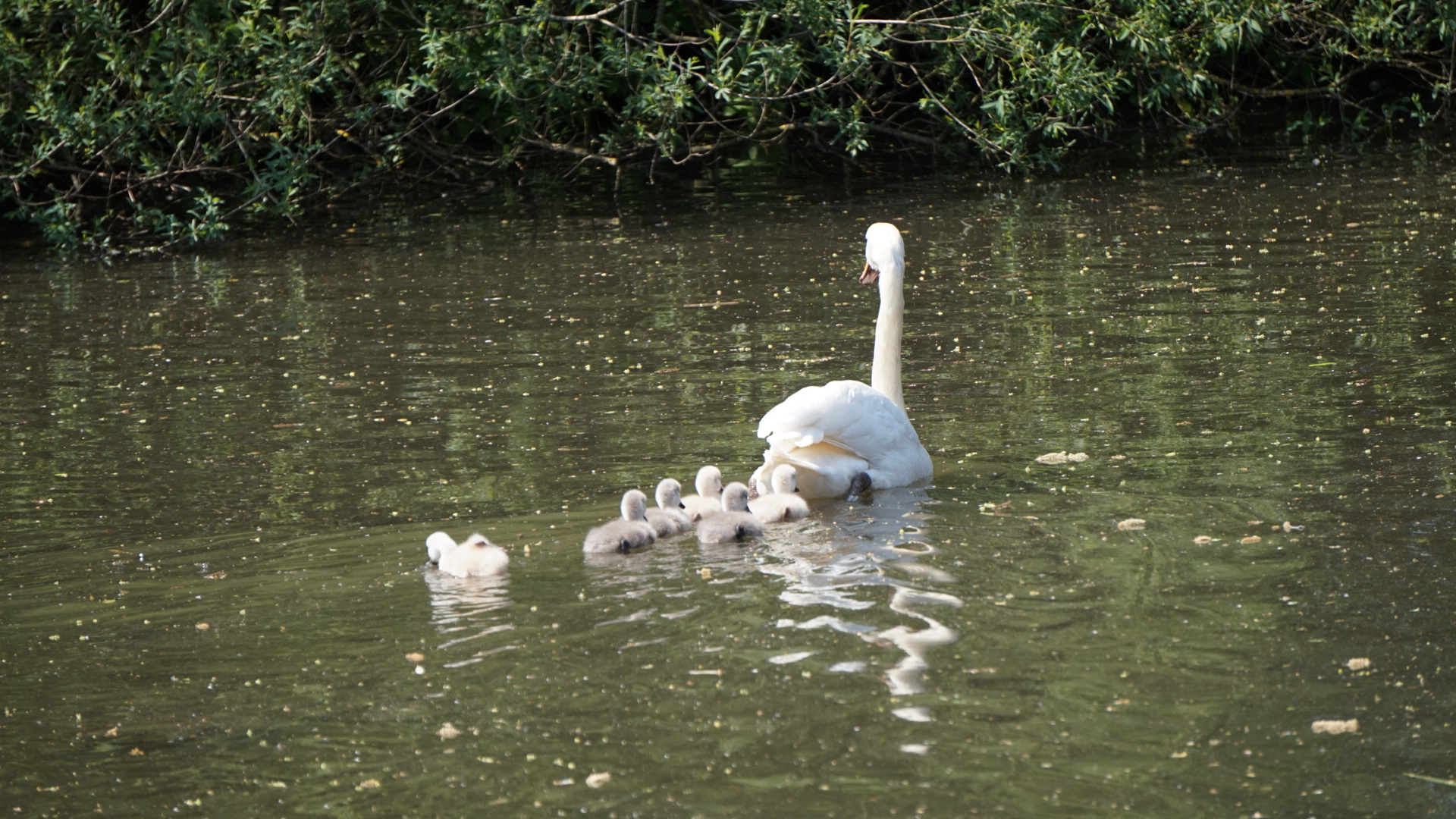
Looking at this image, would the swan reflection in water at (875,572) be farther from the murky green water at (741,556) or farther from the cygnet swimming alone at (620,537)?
the cygnet swimming alone at (620,537)

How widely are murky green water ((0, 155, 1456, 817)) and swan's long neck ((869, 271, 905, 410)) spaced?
459 mm

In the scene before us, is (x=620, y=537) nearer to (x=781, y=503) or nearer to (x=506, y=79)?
(x=781, y=503)

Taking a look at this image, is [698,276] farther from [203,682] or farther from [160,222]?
[203,682]

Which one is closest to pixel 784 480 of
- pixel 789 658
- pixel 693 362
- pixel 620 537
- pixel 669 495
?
pixel 669 495

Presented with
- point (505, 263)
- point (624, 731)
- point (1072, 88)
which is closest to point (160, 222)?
point (505, 263)

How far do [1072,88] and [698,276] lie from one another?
182 inches

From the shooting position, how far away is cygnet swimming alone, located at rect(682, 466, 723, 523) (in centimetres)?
729

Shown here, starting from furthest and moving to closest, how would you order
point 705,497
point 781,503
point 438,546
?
point 705,497 < point 781,503 < point 438,546

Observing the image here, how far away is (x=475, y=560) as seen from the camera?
6.35m

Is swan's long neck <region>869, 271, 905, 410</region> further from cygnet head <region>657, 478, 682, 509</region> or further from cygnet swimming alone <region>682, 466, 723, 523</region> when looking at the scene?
cygnet head <region>657, 478, 682, 509</region>

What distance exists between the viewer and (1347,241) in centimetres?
1357

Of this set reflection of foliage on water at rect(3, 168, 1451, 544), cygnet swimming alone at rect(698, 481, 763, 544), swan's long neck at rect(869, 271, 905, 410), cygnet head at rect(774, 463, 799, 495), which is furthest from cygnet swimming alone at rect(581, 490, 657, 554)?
swan's long neck at rect(869, 271, 905, 410)

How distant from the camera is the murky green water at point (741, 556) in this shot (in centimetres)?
479

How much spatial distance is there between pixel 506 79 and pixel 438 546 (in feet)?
35.0
